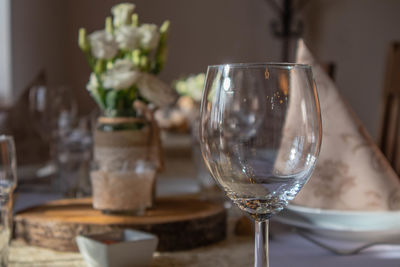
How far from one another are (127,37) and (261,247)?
1.74ft

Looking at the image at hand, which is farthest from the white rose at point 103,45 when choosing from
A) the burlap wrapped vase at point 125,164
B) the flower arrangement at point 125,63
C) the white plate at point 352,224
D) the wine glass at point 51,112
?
the wine glass at point 51,112

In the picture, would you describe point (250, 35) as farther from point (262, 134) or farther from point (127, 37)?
point (262, 134)

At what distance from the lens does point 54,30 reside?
14.7 ft

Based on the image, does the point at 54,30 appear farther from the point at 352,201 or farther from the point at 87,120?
the point at 352,201

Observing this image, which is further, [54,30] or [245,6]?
[245,6]

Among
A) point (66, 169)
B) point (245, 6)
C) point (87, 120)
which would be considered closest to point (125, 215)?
point (66, 169)

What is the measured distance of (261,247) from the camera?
435mm

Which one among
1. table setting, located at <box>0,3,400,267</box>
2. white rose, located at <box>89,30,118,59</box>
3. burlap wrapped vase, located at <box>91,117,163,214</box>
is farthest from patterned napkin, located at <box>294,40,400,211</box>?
white rose, located at <box>89,30,118,59</box>

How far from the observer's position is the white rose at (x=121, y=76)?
84cm

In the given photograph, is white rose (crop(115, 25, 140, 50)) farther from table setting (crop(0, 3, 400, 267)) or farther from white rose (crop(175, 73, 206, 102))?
white rose (crop(175, 73, 206, 102))

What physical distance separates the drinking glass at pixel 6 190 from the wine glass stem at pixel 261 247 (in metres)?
0.33

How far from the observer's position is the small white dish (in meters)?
0.63

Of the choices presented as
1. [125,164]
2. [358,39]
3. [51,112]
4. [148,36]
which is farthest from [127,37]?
[358,39]

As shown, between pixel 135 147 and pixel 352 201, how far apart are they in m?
0.37
